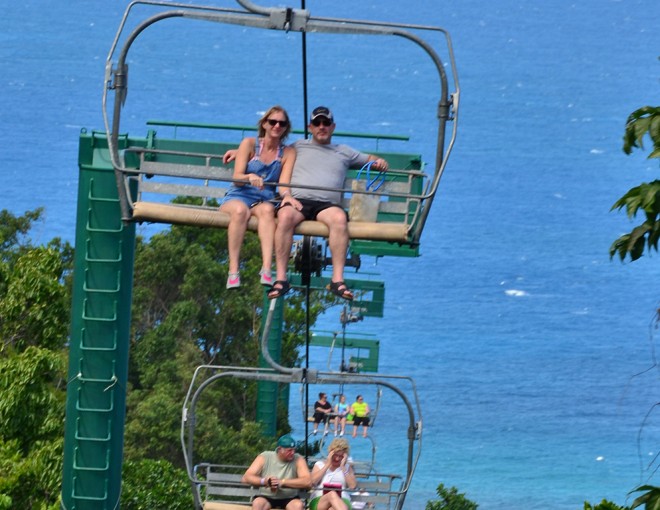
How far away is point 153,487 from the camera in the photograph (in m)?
21.6

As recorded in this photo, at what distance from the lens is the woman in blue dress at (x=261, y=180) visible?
10039mm

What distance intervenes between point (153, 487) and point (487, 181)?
5631cm

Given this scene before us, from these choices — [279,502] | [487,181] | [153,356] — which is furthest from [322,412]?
[487,181]

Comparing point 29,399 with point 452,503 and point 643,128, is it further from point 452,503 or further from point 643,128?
point 452,503

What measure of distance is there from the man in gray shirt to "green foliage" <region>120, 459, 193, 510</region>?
11.3 meters

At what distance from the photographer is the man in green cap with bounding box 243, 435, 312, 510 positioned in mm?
10648

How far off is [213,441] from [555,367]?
117ft

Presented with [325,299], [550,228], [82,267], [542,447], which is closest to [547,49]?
[550,228]

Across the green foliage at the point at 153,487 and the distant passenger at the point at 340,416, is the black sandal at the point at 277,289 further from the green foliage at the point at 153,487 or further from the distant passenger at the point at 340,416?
the distant passenger at the point at 340,416

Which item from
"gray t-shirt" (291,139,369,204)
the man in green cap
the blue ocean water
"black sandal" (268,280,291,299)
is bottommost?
the man in green cap

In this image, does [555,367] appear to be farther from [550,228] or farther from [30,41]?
[30,41]

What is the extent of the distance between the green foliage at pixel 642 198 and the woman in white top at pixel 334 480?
11.1ft

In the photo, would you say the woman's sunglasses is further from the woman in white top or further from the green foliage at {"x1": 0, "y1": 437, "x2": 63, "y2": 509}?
the green foliage at {"x1": 0, "y1": 437, "x2": 63, "y2": 509}

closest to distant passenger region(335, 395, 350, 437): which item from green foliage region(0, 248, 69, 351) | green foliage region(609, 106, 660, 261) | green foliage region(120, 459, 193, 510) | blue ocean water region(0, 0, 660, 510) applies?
green foliage region(120, 459, 193, 510)
